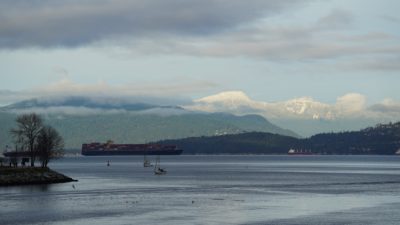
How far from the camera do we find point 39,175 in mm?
127250

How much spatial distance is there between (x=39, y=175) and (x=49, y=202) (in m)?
38.3

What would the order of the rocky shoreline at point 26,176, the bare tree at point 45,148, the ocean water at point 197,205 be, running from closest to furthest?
the ocean water at point 197,205
the rocky shoreline at point 26,176
the bare tree at point 45,148

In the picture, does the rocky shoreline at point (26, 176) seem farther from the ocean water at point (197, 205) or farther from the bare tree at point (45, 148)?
the bare tree at point (45, 148)

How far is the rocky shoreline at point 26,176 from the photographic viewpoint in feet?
392

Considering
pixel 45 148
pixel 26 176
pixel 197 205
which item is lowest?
pixel 197 205

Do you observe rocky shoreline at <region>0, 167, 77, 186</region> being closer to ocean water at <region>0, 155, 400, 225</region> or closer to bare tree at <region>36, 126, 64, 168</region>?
ocean water at <region>0, 155, 400, 225</region>

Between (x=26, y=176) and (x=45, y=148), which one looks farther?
(x=45, y=148)

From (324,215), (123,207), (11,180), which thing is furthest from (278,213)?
(11,180)

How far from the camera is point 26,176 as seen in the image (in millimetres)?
123000

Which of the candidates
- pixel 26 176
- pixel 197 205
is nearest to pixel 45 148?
pixel 26 176

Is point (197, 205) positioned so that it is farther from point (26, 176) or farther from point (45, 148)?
point (45, 148)

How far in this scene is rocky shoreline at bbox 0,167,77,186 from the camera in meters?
119

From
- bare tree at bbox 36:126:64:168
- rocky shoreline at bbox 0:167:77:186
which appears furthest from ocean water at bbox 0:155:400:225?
bare tree at bbox 36:126:64:168

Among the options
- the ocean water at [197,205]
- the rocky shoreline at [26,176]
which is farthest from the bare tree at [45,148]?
the ocean water at [197,205]
